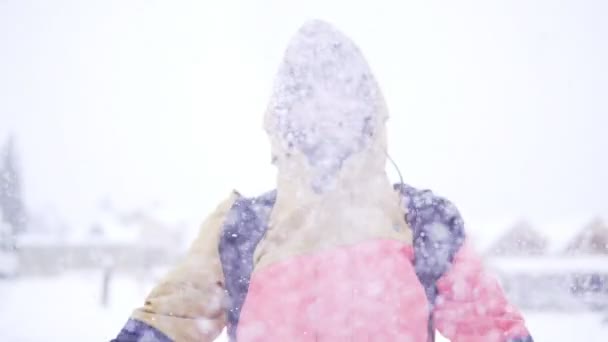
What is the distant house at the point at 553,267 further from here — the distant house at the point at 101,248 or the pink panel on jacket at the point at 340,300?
the distant house at the point at 101,248

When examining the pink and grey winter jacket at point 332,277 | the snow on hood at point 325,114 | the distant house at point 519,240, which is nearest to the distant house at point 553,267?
the distant house at point 519,240

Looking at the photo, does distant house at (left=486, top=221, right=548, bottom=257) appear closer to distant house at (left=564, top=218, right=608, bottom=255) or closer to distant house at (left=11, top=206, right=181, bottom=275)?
distant house at (left=564, top=218, right=608, bottom=255)

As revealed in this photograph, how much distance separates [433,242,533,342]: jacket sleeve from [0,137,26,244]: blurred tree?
28.8 meters

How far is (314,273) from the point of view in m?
1.94

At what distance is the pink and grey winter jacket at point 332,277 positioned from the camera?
1.88m

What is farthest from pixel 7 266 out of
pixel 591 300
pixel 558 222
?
pixel 558 222

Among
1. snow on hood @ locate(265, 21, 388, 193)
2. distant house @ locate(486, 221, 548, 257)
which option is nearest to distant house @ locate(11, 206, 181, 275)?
distant house @ locate(486, 221, 548, 257)

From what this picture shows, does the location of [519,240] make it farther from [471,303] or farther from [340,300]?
[340,300]

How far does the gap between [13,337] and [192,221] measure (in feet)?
116

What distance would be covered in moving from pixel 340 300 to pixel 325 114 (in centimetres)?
74

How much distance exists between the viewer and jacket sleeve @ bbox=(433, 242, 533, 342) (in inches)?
74.5

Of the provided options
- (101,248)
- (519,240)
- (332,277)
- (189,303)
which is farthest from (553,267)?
(101,248)

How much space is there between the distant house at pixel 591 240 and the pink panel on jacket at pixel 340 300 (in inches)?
997

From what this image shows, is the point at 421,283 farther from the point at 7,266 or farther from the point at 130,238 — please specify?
the point at 130,238
